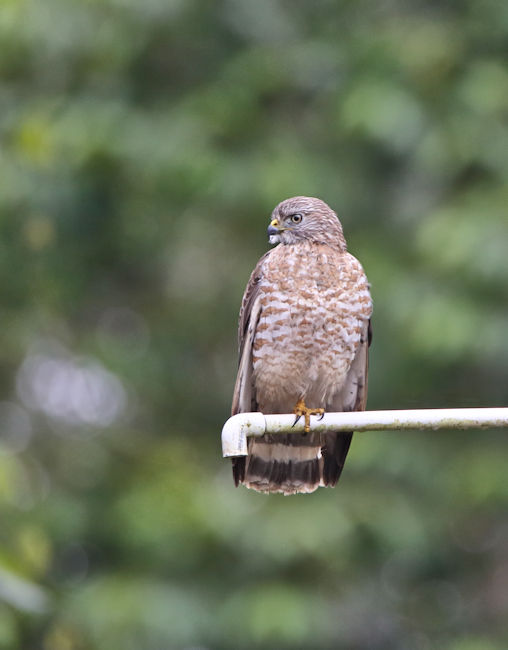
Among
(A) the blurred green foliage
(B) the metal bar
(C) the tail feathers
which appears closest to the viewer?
(B) the metal bar

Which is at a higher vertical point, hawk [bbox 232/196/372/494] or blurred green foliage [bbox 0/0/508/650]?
blurred green foliage [bbox 0/0/508/650]

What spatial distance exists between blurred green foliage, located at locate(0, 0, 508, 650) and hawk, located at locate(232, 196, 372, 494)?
10.6ft

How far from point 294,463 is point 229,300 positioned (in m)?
5.60

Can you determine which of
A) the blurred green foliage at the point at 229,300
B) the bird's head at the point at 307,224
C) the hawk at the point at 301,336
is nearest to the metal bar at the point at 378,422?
the hawk at the point at 301,336

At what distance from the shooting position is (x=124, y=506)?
837 centimetres

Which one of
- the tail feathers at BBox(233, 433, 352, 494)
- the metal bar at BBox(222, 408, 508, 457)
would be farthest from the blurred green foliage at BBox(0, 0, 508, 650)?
the metal bar at BBox(222, 408, 508, 457)

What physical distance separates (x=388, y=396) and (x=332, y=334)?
16.1 ft

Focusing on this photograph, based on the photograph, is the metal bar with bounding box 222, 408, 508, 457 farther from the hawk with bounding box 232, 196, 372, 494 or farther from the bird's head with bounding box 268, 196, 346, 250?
the bird's head with bounding box 268, 196, 346, 250

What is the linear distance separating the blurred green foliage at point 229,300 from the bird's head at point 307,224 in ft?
10.6

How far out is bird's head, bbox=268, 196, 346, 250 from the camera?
4.16 m

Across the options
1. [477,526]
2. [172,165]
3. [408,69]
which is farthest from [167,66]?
[477,526]

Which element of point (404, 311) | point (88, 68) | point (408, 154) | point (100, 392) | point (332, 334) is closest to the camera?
point (332, 334)

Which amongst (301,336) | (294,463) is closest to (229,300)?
(301,336)

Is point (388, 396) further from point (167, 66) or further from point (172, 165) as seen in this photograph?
point (167, 66)
